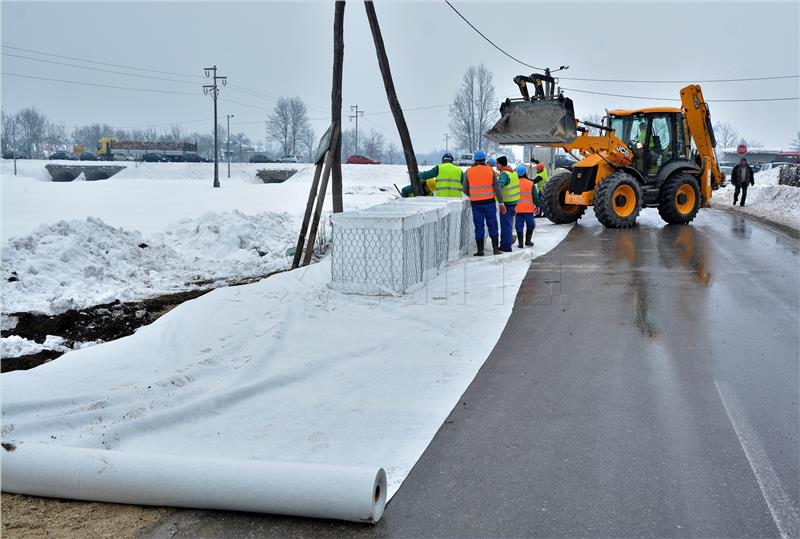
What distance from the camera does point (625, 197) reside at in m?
18.0

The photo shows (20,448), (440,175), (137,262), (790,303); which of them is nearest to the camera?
(20,448)

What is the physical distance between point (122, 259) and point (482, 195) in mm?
6109

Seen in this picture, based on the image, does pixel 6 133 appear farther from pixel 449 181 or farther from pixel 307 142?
pixel 449 181

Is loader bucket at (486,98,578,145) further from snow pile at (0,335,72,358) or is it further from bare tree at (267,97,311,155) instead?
bare tree at (267,97,311,155)

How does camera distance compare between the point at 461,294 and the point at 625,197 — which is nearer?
the point at 461,294

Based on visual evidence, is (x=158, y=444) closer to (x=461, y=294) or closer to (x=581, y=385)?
(x=581, y=385)

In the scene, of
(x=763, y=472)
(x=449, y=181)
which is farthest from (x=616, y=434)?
(x=449, y=181)

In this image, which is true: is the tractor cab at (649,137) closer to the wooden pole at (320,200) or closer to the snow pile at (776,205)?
the snow pile at (776,205)

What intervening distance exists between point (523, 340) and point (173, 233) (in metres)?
9.90

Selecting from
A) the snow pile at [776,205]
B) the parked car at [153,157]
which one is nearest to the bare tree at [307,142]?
the parked car at [153,157]

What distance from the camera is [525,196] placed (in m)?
14.1

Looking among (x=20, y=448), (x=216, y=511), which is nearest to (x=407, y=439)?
(x=216, y=511)

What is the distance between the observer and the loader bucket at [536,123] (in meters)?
17.9

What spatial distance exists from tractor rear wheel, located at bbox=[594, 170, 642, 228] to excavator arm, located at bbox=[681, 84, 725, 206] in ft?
9.11
